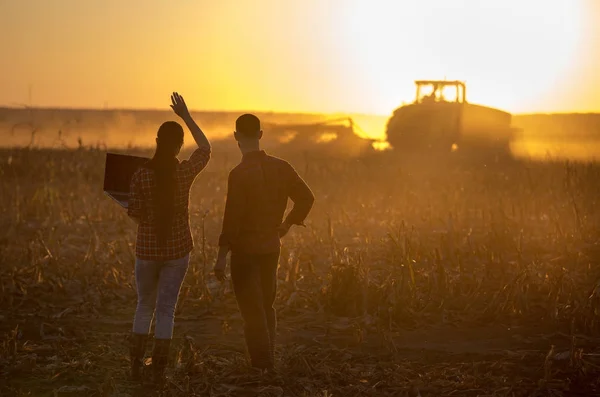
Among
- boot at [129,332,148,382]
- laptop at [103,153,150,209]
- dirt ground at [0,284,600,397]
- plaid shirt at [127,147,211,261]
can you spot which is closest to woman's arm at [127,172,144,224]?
plaid shirt at [127,147,211,261]

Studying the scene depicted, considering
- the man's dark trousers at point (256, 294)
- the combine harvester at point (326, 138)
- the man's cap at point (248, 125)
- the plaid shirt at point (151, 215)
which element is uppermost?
the combine harvester at point (326, 138)

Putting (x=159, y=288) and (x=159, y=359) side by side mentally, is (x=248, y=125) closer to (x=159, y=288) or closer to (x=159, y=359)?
(x=159, y=288)

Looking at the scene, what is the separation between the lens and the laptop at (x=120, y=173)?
5652mm

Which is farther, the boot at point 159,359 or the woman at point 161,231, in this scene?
the boot at point 159,359

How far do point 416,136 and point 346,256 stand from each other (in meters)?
16.4

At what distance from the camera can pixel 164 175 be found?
18.2 ft

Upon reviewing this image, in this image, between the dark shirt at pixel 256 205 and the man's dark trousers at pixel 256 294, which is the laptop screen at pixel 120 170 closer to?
the dark shirt at pixel 256 205

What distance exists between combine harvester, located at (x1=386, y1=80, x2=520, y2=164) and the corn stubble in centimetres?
1117

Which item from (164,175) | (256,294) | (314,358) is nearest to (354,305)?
(314,358)

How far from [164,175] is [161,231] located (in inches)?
14.7

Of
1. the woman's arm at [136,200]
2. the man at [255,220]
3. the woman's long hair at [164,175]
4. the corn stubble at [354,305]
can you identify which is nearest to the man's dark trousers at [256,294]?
the man at [255,220]

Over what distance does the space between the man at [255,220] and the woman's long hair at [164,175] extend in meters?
0.38

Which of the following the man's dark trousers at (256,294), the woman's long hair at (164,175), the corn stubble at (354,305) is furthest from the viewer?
the corn stubble at (354,305)

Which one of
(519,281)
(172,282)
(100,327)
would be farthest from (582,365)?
(100,327)
